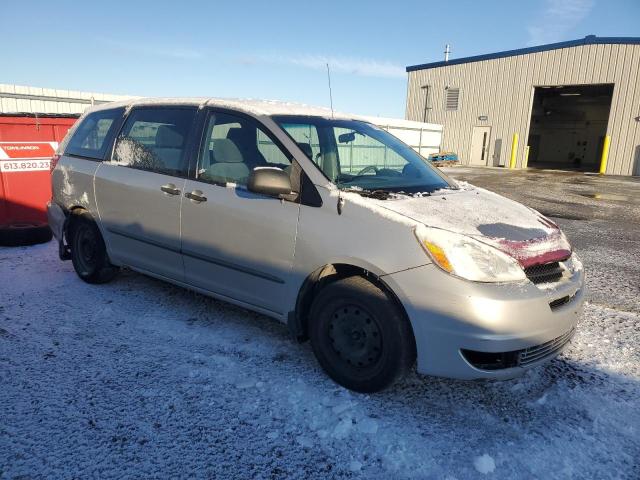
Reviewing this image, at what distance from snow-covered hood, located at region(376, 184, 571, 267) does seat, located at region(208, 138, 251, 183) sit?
112 centimetres

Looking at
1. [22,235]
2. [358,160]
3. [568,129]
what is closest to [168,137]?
[358,160]

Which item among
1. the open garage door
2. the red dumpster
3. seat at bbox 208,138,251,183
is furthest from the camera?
the open garage door

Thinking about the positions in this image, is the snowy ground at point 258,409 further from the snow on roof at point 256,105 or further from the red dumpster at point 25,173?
the red dumpster at point 25,173

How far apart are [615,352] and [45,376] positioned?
3913 mm

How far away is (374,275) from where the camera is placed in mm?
2551

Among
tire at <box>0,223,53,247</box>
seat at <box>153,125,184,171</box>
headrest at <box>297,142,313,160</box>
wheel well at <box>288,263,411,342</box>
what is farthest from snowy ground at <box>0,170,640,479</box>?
tire at <box>0,223,53,247</box>

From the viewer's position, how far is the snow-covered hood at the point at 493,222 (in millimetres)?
2443

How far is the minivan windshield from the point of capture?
9.92 feet

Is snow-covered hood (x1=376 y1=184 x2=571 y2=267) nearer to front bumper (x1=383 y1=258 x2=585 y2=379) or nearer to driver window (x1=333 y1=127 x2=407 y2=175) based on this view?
front bumper (x1=383 y1=258 x2=585 y2=379)

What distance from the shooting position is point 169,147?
→ 3594mm

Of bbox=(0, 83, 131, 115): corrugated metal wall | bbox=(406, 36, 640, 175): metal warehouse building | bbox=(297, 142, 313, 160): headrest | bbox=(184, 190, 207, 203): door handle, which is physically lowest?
bbox=(184, 190, 207, 203): door handle

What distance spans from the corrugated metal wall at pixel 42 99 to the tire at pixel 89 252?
23.5ft

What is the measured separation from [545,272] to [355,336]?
45.5 inches

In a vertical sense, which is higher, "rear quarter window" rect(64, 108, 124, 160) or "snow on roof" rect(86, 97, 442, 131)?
"snow on roof" rect(86, 97, 442, 131)
